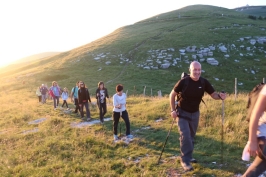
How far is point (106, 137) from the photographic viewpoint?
35.6 ft

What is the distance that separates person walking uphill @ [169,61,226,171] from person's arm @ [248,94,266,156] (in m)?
2.77

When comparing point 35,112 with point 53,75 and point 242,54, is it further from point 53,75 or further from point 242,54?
point 242,54

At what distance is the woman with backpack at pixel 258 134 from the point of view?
356 cm

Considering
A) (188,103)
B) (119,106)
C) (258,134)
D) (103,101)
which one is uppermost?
(188,103)

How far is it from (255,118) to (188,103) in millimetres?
3139

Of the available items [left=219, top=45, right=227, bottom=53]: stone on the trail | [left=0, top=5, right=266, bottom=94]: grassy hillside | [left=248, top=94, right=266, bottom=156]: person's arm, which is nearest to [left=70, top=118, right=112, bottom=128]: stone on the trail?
[left=248, top=94, right=266, bottom=156]: person's arm

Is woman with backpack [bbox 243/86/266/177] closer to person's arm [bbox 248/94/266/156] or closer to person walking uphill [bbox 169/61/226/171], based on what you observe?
person's arm [bbox 248/94/266/156]

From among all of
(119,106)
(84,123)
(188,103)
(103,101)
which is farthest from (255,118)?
(84,123)

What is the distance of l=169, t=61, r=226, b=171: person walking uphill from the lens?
6445 millimetres

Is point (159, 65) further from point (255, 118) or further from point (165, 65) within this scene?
point (255, 118)

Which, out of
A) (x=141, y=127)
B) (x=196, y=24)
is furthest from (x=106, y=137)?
(x=196, y=24)

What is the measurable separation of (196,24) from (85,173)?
243ft

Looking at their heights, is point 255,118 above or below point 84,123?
above

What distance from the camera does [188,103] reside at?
671 centimetres
